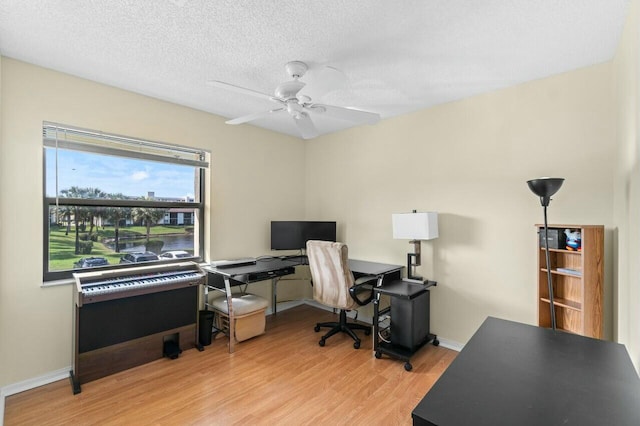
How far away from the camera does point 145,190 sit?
3080mm

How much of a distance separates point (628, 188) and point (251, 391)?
286 cm

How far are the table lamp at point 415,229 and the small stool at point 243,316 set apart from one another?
1.70 metres

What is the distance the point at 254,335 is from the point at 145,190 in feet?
6.42

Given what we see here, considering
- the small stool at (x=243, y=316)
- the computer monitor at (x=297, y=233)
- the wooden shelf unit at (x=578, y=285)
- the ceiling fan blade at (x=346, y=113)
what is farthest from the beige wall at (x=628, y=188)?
the small stool at (x=243, y=316)

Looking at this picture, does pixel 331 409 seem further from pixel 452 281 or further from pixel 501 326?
pixel 452 281

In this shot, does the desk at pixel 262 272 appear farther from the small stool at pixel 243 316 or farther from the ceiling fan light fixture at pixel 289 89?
the ceiling fan light fixture at pixel 289 89

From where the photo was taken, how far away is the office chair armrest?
2.99 m

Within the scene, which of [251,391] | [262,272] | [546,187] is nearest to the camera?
[546,187]

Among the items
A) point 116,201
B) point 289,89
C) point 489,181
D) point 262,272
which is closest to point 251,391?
point 262,272

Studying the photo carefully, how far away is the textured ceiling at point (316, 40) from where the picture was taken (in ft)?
5.50

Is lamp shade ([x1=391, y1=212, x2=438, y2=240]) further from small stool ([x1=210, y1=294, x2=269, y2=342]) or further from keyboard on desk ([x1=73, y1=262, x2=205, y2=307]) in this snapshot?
keyboard on desk ([x1=73, y1=262, x2=205, y2=307])

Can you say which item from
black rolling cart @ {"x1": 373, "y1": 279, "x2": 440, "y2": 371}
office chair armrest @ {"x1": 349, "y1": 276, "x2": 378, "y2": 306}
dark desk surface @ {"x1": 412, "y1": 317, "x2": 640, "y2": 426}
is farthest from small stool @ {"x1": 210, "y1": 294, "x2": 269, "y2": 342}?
dark desk surface @ {"x1": 412, "y1": 317, "x2": 640, "y2": 426}

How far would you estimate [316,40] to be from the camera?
6.43 feet

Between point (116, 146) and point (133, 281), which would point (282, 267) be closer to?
point (133, 281)
